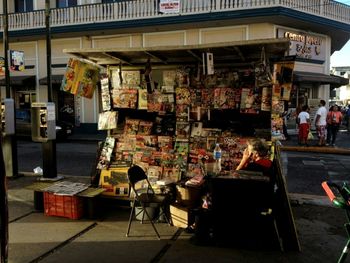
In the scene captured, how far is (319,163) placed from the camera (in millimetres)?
12156

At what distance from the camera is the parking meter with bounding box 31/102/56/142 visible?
320 inches

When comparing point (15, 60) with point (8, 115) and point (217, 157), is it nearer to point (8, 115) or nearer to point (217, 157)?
point (8, 115)

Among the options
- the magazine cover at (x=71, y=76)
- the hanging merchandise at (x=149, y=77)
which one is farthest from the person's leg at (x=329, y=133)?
the magazine cover at (x=71, y=76)

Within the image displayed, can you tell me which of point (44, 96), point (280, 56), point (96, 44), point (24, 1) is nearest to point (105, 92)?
point (280, 56)

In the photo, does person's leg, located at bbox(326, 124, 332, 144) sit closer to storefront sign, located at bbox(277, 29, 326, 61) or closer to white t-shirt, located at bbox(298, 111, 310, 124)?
white t-shirt, located at bbox(298, 111, 310, 124)

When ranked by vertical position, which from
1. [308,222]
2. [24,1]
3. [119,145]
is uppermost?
[24,1]

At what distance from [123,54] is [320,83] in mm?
15459

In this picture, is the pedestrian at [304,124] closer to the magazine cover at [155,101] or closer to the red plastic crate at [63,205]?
the magazine cover at [155,101]

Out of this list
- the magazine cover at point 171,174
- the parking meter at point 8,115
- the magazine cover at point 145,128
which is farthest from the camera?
the parking meter at point 8,115

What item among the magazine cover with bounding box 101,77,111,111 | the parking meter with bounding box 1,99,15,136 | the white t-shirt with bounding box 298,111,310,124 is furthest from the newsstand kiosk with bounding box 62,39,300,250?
the white t-shirt with bounding box 298,111,310,124

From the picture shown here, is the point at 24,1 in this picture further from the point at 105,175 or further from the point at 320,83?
the point at 105,175

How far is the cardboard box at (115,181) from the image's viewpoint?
666 centimetres

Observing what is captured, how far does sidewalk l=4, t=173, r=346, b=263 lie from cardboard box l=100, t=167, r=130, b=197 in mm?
283

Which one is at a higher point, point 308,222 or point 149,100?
point 149,100
